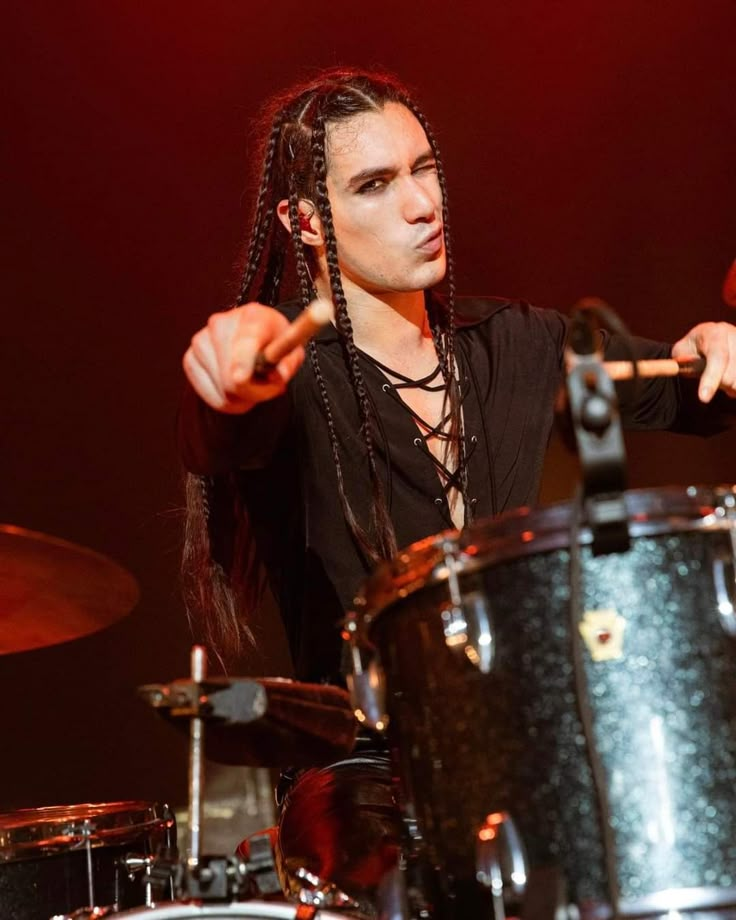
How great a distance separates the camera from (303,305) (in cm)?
227

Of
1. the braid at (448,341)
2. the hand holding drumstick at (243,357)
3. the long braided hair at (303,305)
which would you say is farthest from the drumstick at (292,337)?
the braid at (448,341)

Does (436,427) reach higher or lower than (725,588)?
higher


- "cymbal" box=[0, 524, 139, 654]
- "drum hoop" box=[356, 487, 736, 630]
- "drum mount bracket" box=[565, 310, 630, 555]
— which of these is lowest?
"drum hoop" box=[356, 487, 736, 630]

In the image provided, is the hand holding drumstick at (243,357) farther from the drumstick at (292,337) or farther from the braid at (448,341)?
the braid at (448,341)

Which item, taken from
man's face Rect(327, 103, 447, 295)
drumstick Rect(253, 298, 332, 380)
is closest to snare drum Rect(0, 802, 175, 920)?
drumstick Rect(253, 298, 332, 380)

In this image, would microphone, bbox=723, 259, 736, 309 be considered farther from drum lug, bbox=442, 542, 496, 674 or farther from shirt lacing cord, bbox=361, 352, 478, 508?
drum lug, bbox=442, 542, 496, 674

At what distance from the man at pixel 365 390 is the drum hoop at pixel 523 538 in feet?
1.82

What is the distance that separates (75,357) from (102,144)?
588 millimetres

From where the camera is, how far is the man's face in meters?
2.19

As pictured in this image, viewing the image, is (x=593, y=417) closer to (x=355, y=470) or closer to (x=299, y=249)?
(x=355, y=470)

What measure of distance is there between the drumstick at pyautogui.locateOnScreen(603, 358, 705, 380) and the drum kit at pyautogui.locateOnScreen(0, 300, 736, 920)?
0.11 metres

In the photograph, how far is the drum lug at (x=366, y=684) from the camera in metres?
1.47

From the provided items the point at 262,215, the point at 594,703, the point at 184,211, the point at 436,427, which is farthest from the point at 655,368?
the point at 184,211

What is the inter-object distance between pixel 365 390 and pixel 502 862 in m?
1.05
